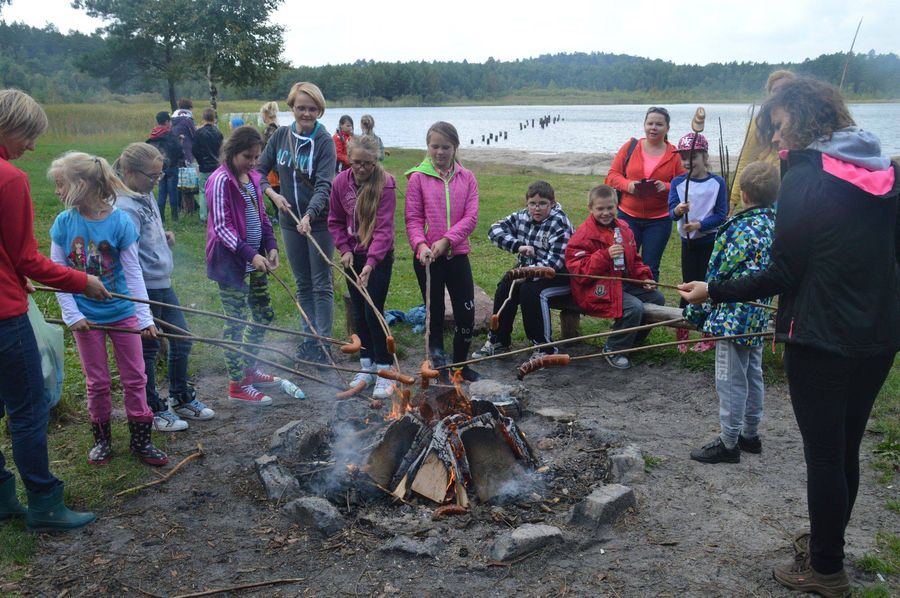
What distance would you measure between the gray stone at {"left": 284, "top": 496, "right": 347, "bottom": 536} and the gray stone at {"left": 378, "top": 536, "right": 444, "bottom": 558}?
305 millimetres

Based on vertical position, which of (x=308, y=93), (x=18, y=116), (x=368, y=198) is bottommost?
(x=368, y=198)

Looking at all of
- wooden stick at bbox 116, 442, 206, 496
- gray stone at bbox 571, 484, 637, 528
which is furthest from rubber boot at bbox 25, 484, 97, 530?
gray stone at bbox 571, 484, 637, 528

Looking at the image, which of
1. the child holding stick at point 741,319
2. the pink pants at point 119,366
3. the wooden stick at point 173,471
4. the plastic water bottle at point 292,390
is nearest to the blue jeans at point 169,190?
the plastic water bottle at point 292,390

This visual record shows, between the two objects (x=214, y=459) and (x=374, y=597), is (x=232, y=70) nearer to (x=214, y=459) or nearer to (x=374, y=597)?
(x=214, y=459)

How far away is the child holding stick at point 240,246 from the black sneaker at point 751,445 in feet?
11.6

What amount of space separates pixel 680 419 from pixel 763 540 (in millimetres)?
1698

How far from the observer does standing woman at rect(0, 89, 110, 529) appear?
3.24m

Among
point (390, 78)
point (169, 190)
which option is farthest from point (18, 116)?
point (390, 78)

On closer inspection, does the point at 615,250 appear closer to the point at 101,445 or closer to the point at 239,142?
the point at 239,142

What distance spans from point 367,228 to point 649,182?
2977 millimetres

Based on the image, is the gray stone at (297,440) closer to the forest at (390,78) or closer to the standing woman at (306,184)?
the standing woman at (306,184)

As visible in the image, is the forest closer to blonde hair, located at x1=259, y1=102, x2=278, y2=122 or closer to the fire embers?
blonde hair, located at x1=259, y1=102, x2=278, y2=122

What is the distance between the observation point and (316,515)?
3.59m

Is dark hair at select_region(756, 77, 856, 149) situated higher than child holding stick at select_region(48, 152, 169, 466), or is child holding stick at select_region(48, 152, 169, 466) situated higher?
dark hair at select_region(756, 77, 856, 149)
